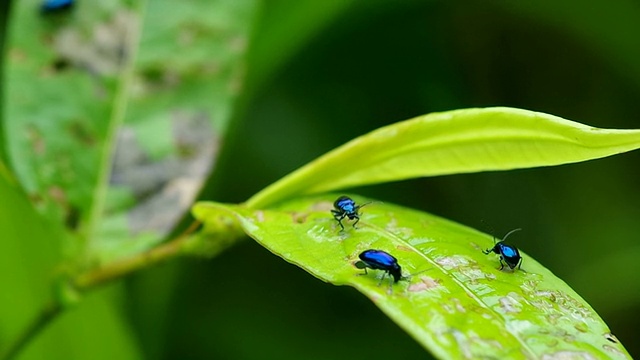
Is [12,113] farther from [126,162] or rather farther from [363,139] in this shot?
[363,139]

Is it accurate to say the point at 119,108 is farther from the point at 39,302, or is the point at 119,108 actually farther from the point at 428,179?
the point at 428,179

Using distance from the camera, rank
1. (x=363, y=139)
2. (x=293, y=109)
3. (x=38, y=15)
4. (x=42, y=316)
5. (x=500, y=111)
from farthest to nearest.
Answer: (x=293, y=109) < (x=38, y=15) < (x=42, y=316) < (x=363, y=139) < (x=500, y=111)

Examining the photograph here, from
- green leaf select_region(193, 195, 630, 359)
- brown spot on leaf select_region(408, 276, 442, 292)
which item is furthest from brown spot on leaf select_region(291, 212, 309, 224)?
brown spot on leaf select_region(408, 276, 442, 292)

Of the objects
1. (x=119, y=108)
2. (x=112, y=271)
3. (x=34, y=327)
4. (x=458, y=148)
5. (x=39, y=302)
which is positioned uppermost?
(x=458, y=148)

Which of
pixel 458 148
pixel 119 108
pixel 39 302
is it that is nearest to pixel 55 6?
pixel 119 108

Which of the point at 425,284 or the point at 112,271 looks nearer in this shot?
the point at 425,284

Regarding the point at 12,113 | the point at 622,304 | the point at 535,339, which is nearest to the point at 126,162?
the point at 12,113

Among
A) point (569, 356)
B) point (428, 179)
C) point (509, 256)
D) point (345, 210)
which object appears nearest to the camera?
point (569, 356)
